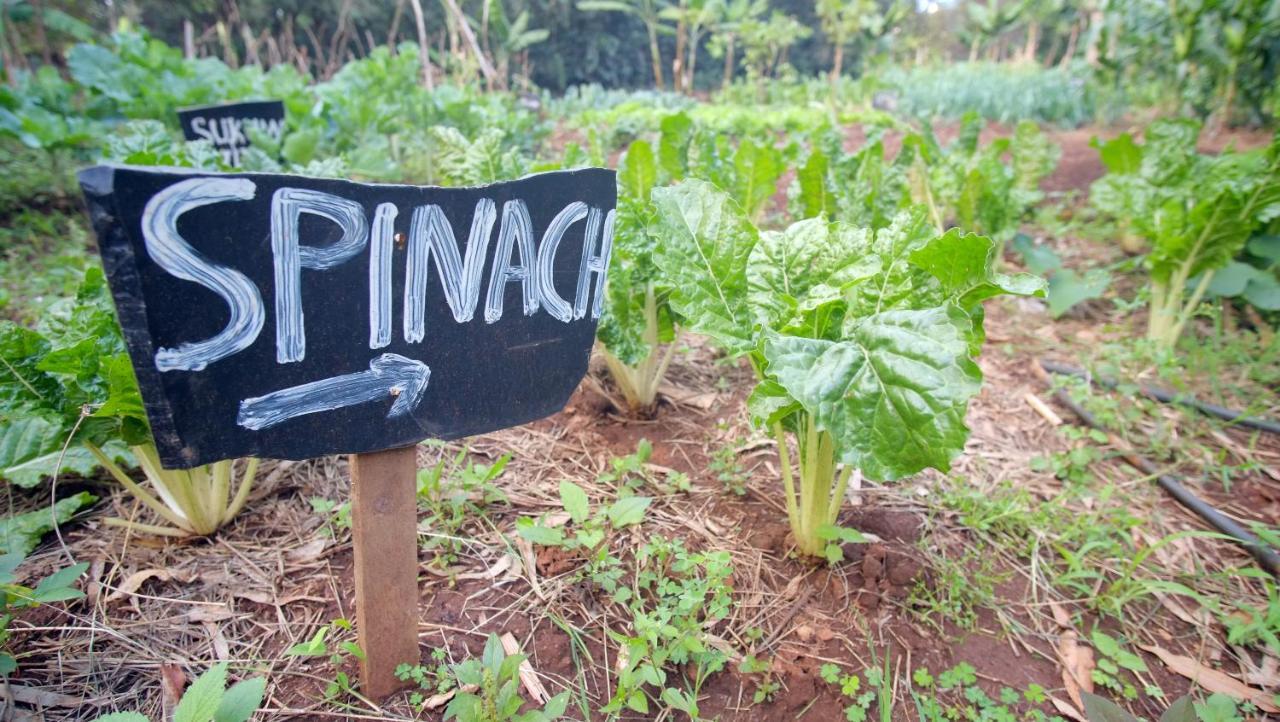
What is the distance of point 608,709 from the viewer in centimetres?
107

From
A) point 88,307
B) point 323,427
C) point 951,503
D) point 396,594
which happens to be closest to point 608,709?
point 396,594

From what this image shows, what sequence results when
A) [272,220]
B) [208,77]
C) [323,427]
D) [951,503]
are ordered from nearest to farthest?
[272,220] → [323,427] → [951,503] → [208,77]

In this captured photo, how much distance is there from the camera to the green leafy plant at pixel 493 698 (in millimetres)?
984

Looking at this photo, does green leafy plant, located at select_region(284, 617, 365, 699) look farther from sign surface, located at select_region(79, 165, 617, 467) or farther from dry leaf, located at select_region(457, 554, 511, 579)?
sign surface, located at select_region(79, 165, 617, 467)

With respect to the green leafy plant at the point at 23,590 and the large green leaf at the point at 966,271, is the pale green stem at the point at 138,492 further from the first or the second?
the large green leaf at the point at 966,271

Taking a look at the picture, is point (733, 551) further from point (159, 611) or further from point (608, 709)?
point (159, 611)

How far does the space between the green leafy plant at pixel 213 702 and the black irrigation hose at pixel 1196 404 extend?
9.03 ft

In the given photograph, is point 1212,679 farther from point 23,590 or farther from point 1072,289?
point 23,590

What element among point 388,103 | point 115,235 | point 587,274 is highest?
point 388,103

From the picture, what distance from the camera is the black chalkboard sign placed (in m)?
2.84

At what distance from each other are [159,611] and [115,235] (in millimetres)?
910

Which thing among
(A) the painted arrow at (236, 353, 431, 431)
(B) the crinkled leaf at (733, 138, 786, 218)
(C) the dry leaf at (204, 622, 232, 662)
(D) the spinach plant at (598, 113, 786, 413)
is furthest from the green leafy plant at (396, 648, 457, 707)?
(B) the crinkled leaf at (733, 138, 786, 218)

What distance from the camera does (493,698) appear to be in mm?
1003

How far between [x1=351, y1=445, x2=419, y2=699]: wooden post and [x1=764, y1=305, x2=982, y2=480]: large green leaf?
68 centimetres
